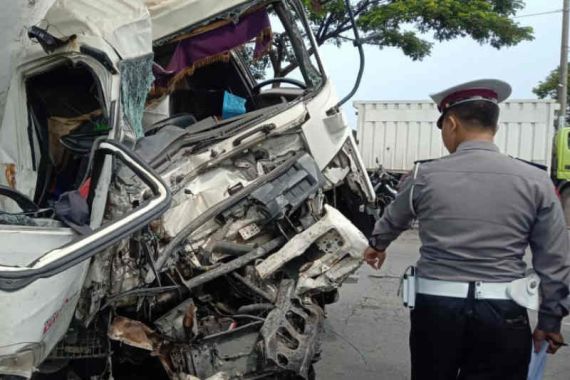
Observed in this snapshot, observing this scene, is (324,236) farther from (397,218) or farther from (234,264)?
(397,218)

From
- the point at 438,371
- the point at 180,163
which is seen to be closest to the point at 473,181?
the point at 438,371

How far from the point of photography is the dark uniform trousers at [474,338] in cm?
252

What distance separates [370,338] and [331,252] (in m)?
1.91

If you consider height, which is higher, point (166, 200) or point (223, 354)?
point (166, 200)

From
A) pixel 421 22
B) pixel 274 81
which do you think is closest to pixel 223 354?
pixel 274 81

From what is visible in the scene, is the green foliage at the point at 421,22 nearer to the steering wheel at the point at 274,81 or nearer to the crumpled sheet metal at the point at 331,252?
the steering wheel at the point at 274,81

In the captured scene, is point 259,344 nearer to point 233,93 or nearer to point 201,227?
point 201,227

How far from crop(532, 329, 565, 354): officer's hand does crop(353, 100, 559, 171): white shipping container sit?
11.6m

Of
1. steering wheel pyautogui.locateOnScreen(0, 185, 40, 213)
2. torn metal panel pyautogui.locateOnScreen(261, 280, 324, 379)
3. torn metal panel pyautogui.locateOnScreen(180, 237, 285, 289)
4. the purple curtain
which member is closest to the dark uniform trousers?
torn metal panel pyautogui.locateOnScreen(261, 280, 324, 379)

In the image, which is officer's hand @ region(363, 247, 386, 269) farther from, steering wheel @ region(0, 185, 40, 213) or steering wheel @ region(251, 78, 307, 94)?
steering wheel @ region(251, 78, 307, 94)

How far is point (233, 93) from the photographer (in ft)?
18.0

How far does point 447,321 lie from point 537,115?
12.7 metres

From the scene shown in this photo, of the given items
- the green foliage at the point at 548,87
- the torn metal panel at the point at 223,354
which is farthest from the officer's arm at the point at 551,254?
the green foliage at the point at 548,87

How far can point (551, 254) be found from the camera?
2490mm
